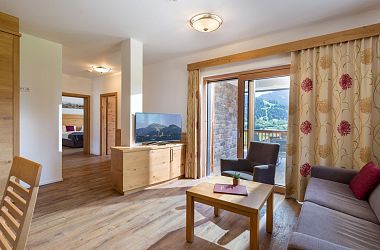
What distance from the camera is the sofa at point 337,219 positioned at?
119 centimetres

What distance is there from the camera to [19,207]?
905 millimetres

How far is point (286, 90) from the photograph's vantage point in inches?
130

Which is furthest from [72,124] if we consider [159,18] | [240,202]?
[240,202]

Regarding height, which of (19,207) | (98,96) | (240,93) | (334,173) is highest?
(98,96)

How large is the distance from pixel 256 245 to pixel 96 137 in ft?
19.7

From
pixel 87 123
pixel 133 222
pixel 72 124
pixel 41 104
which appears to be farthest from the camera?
pixel 72 124

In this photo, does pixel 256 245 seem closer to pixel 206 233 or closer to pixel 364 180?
pixel 206 233

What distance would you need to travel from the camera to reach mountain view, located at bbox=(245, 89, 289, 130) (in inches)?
133

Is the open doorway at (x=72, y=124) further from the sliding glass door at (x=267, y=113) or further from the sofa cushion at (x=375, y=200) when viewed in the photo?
the sofa cushion at (x=375, y=200)

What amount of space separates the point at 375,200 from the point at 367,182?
244 mm

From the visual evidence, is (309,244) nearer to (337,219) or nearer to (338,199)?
(337,219)

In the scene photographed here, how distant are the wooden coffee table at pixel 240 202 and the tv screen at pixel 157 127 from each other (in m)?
1.64

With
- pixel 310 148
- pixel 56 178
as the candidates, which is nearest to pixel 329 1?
pixel 310 148

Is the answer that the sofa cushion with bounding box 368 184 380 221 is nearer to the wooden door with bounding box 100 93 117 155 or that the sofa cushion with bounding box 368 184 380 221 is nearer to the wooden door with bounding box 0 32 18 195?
the wooden door with bounding box 0 32 18 195
